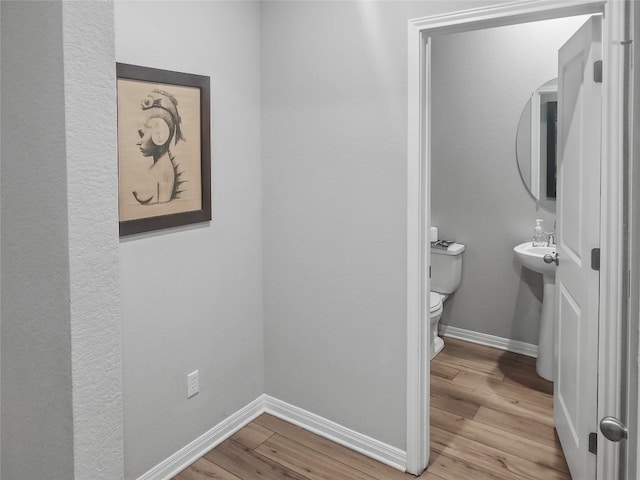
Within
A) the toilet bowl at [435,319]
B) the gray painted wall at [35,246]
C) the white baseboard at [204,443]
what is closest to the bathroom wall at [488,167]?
the toilet bowl at [435,319]

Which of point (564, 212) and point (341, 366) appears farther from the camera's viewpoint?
point (341, 366)

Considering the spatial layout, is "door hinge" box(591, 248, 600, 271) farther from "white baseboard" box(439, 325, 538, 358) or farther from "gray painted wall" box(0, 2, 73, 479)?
"white baseboard" box(439, 325, 538, 358)

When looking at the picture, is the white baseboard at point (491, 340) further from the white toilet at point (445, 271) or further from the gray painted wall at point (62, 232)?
the gray painted wall at point (62, 232)

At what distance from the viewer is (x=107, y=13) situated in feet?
3.28

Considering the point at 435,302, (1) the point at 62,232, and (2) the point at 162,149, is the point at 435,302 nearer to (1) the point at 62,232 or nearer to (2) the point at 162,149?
(2) the point at 162,149

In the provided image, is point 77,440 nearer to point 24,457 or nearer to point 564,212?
point 24,457

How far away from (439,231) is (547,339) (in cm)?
115

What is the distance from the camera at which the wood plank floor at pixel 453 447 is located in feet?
7.52

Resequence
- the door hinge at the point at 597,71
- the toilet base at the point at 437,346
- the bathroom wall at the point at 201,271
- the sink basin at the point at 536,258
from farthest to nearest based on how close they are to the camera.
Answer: the toilet base at the point at 437,346 < the sink basin at the point at 536,258 < the bathroom wall at the point at 201,271 < the door hinge at the point at 597,71

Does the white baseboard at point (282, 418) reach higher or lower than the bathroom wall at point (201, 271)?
lower

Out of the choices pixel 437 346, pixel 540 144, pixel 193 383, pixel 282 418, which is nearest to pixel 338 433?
pixel 282 418

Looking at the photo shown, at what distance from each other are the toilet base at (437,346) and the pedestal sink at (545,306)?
689 millimetres

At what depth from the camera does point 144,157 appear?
207 cm

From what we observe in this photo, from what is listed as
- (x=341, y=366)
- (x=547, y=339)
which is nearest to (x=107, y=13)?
(x=341, y=366)
